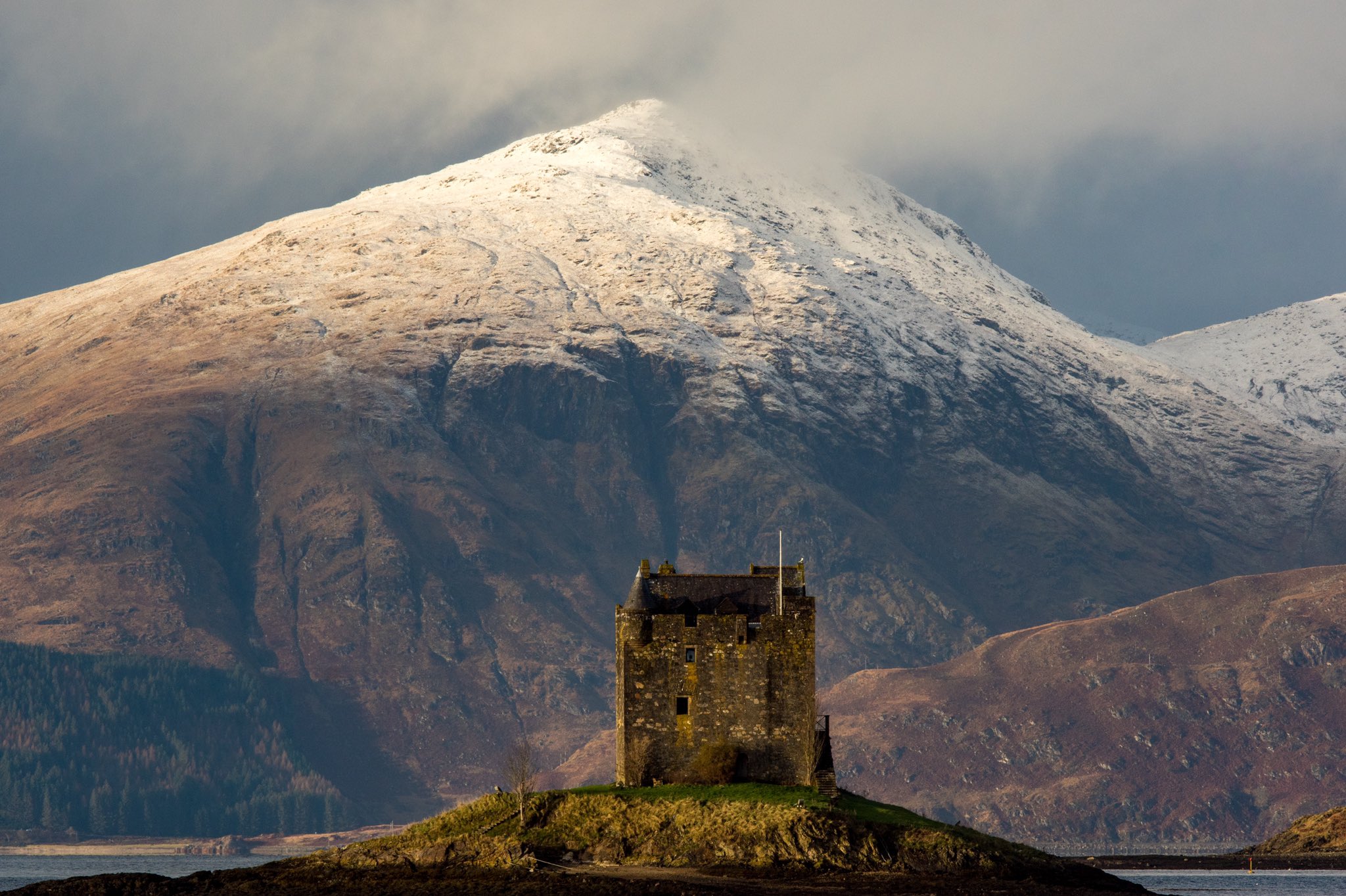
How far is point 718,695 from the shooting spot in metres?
115

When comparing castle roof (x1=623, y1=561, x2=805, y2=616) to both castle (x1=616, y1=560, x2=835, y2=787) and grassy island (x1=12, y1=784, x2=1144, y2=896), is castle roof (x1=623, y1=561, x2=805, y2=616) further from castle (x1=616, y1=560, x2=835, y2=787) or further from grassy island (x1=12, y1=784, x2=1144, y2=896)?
grassy island (x1=12, y1=784, x2=1144, y2=896)

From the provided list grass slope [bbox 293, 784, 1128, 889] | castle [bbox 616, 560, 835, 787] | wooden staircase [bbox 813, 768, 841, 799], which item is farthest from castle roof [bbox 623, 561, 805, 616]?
grass slope [bbox 293, 784, 1128, 889]

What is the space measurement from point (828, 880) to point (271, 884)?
32365 millimetres

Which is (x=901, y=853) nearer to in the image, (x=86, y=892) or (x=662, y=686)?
(x=662, y=686)

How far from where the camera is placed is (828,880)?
349ft

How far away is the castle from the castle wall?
0.04 meters

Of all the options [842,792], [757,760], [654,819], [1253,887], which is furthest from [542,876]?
[1253,887]

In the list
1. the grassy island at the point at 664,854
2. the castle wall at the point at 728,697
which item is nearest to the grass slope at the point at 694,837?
the grassy island at the point at 664,854

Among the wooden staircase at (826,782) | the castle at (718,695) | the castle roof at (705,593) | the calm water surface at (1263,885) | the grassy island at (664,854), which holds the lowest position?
the calm water surface at (1263,885)

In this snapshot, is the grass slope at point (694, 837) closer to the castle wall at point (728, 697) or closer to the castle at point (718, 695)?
the castle at point (718, 695)

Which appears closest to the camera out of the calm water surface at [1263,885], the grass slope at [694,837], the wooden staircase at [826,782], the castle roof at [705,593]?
the grass slope at [694,837]

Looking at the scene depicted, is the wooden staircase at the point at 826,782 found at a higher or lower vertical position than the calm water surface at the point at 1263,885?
higher

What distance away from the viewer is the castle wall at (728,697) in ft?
378

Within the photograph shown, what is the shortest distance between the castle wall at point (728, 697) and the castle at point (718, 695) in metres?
0.04
